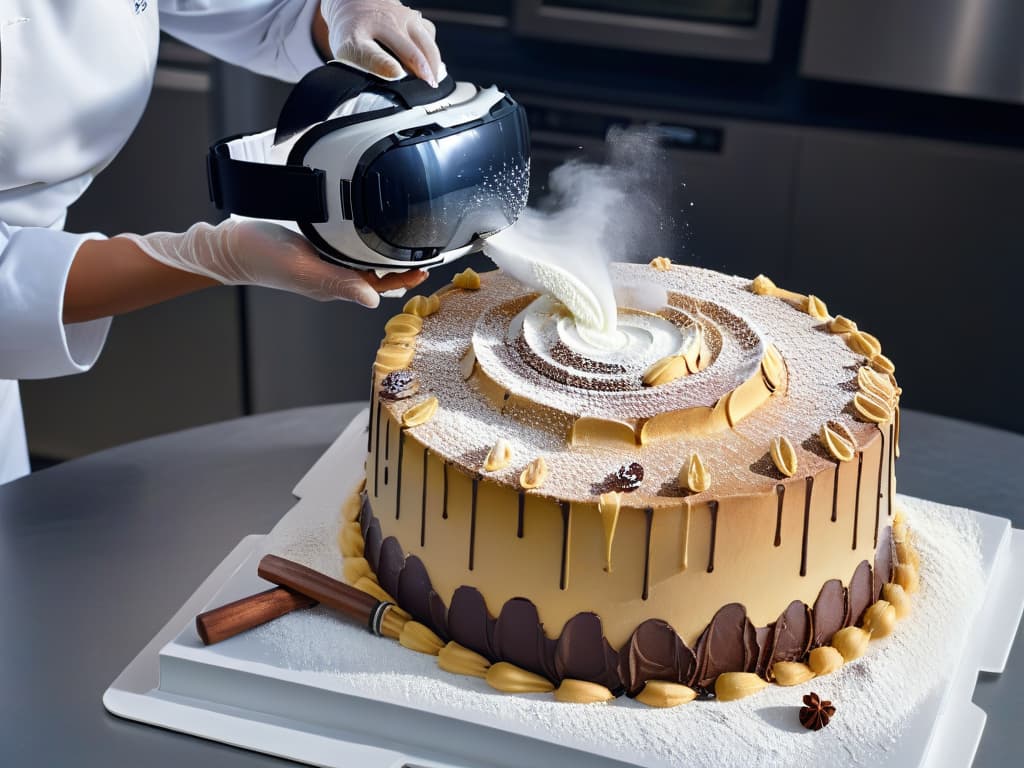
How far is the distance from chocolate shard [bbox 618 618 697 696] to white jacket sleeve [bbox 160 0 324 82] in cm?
118

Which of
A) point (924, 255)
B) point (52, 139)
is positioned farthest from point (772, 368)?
point (924, 255)

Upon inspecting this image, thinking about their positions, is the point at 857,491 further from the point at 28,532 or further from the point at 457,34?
the point at 457,34

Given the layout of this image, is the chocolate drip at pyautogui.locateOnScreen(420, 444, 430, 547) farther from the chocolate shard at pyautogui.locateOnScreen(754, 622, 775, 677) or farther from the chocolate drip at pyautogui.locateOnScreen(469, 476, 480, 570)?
the chocolate shard at pyautogui.locateOnScreen(754, 622, 775, 677)

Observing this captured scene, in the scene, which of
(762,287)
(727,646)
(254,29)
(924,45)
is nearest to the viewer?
(727,646)

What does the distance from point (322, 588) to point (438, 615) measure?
0.51 ft

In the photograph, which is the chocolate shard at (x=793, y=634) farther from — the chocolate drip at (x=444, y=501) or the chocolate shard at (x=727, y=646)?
the chocolate drip at (x=444, y=501)

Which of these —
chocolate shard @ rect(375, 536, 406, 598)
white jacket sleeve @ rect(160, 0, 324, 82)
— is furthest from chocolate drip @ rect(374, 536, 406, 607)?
white jacket sleeve @ rect(160, 0, 324, 82)

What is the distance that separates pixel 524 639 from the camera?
5.13 ft

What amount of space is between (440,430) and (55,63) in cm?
80

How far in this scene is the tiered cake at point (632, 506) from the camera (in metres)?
1.50

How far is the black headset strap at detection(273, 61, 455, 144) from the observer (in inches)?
59.3

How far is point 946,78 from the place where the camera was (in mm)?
2848

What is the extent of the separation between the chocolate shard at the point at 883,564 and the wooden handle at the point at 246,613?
736 mm

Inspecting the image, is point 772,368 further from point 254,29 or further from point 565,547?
point 254,29
